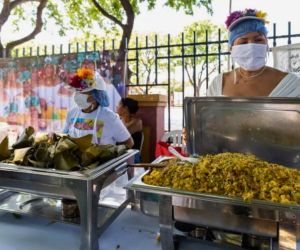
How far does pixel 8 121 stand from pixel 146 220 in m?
3.73

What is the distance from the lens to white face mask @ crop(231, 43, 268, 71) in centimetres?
128

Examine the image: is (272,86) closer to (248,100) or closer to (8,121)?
A: (248,100)

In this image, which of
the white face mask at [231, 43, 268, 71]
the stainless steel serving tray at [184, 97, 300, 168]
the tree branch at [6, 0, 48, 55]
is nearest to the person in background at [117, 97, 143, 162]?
the white face mask at [231, 43, 268, 71]

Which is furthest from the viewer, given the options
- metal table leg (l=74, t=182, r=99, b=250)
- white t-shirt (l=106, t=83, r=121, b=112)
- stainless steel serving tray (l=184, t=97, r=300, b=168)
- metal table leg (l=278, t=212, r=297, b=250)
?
white t-shirt (l=106, t=83, r=121, b=112)

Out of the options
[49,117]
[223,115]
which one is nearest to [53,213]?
[223,115]

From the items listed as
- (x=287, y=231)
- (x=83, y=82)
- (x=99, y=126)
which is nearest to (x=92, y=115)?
(x=99, y=126)

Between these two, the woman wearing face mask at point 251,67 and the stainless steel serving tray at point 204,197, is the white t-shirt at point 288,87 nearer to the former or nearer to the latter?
the woman wearing face mask at point 251,67

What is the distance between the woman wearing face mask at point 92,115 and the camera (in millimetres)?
1938

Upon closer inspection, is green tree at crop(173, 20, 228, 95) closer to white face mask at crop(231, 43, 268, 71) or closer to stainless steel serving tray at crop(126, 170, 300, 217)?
white face mask at crop(231, 43, 268, 71)

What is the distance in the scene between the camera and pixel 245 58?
1.31 meters

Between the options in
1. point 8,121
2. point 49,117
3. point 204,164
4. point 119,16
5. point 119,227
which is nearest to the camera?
point 204,164

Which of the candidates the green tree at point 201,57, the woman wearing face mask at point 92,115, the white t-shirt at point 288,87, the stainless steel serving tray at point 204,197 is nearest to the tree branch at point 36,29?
the green tree at point 201,57

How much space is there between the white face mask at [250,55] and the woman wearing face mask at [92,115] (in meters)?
0.99

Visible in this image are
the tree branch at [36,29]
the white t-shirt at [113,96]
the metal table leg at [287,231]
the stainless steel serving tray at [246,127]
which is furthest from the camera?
the tree branch at [36,29]
